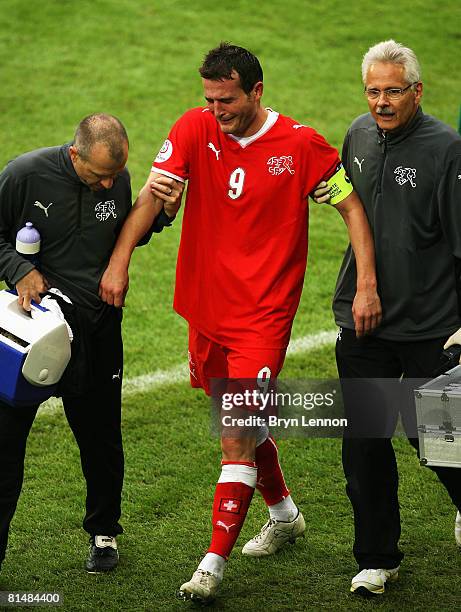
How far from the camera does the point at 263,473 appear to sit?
5066mm

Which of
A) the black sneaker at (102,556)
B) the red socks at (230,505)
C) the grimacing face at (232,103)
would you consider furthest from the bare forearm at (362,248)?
the black sneaker at (102,556)

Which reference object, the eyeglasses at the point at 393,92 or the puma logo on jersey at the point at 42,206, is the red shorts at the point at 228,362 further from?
the eyeglasses at the point at 393,92

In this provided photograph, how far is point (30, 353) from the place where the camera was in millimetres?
4238

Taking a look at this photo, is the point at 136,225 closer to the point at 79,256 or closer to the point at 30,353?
the point at 79,256

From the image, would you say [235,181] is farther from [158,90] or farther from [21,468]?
[158,90]

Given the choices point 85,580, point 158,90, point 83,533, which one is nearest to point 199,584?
point 85,580

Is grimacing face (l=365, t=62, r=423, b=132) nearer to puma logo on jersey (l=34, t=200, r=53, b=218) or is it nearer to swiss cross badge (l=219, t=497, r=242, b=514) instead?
puma logo on jersey (l=34, t=200, r=53, b=218)

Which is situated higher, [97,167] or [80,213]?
[97,167]

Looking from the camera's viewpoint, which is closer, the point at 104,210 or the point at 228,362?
the point at 104,210

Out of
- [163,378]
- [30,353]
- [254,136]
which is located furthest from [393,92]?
[163,378]

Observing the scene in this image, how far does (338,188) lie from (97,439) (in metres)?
1.30

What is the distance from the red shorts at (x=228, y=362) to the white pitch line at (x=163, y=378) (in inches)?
66.7

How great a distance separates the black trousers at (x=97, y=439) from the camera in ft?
14.6

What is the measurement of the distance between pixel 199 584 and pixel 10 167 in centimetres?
159
